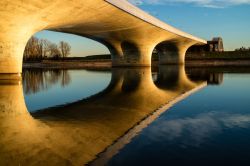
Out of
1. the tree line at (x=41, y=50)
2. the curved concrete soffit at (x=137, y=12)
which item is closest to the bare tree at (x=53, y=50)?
the tree line at (x=41, y=50)

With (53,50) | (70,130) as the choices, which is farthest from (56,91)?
(53,50)

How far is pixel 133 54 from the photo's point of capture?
144ft

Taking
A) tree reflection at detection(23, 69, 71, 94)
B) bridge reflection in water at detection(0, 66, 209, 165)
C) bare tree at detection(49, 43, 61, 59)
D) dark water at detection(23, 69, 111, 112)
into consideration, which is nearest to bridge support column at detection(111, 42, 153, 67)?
tree reflection at detection(23, 69, 71, 94)

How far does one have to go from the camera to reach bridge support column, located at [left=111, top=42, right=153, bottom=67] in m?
42.7

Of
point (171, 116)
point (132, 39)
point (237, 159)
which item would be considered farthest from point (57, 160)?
point (132, 39)

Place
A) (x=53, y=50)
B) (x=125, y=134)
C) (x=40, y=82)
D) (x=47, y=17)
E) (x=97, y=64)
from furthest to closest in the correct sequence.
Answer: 1. (x=53, y=50)
2. (x=97, y=64)
3. (x=40, y=82)
4. (x=47, y=17)
5. (x=125, y=134)

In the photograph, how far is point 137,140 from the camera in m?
5.56

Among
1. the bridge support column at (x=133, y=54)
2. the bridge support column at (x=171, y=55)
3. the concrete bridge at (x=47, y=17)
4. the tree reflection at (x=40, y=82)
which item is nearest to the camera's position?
the tree reflection at (x=40, y=82)

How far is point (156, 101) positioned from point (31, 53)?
248 ft

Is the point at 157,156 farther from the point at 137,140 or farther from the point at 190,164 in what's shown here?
the point at 137,140

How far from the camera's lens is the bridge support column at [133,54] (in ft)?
140

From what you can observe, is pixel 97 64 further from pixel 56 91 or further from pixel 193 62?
pixel 56 91

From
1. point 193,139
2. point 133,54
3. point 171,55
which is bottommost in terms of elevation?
point 193,139

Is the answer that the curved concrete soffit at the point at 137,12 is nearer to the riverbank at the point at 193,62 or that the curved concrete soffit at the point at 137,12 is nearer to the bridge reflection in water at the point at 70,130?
the bridge reflection in water at the point at 70,130
